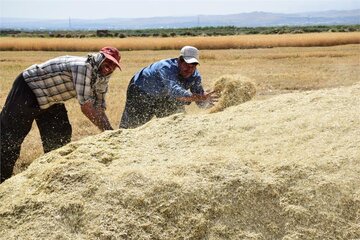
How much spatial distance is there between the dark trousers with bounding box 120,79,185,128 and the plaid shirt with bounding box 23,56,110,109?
25.2 inches

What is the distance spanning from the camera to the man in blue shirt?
5230 millimetres

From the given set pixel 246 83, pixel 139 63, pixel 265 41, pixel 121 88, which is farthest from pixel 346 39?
pixel 246 83

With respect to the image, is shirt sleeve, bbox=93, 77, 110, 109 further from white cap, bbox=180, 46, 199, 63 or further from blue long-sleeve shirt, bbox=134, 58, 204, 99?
white cap, bbox=180, 46, 199, 63

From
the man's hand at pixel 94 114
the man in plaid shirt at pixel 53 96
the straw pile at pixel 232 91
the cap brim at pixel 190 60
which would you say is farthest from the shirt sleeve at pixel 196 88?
the man's hand at pixel 94 114

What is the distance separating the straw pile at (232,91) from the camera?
5.36 m

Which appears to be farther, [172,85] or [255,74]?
[255,74]

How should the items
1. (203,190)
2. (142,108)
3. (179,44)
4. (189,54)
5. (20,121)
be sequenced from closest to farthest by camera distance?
(203,190) → (20,121) → (189,54) → (142,108) → (179,44)

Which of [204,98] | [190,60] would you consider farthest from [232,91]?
[190,60]

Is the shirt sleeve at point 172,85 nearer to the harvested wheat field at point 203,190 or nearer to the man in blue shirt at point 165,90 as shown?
the man in blue shirt at point 165,90

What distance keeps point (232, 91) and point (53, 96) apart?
1.78 m

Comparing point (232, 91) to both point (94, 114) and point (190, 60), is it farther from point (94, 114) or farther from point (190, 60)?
point (94, 114)

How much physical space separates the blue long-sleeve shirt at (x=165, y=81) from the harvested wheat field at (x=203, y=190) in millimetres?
1683

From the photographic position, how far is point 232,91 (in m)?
5.42

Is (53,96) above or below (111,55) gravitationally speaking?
below
